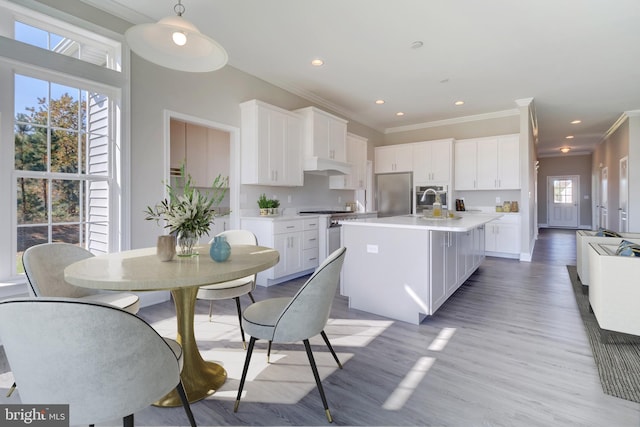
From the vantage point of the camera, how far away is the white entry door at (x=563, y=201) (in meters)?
11.6

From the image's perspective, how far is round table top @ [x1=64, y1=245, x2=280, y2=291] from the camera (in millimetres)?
1314

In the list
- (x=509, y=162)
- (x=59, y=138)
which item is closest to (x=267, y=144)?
(x=59, y=138)

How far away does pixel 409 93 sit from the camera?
5.34 meters

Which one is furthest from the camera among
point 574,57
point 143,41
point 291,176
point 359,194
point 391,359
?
point 359,194

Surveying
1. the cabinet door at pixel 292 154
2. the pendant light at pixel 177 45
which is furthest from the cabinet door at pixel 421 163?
the pendant light at pixel 177 45

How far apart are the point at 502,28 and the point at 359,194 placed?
4.34 meters

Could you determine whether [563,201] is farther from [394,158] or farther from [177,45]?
[177,45]

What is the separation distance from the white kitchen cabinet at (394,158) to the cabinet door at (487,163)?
1.35 meters

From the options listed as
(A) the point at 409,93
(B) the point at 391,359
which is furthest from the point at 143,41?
(A) the point at 409,93

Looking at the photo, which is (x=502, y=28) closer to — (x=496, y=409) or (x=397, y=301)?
(x=397, y=301)

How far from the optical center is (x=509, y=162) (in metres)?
6.00

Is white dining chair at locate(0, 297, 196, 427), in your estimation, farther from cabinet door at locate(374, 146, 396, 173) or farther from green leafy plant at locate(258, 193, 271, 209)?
cabinet door at locate(374, 146, 396, 173)

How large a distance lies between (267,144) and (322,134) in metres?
1.13

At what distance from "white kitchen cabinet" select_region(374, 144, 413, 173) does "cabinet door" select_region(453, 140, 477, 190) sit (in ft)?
3.08
